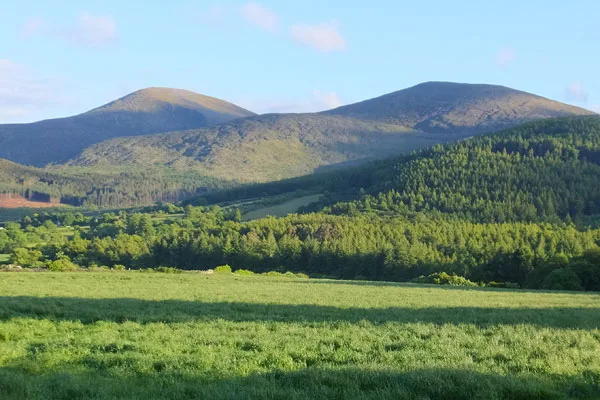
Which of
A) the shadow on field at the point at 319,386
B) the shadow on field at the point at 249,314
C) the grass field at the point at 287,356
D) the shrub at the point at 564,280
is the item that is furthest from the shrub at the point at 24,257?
the shadow on field at the point at 319,386

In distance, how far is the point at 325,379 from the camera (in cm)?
1163

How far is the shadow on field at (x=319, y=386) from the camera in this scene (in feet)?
35.2

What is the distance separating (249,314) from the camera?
89.3 ft

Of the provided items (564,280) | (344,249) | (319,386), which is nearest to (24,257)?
(344,249)

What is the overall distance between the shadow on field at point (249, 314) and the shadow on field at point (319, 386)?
448 inches

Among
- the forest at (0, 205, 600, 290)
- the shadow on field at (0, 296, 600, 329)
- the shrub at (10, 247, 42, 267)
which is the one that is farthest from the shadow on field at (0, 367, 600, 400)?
the shrub at (10, 247, 42, 267)

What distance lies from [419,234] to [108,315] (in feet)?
364

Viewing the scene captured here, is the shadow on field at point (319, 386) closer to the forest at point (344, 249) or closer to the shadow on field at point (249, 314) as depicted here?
the shadow on field at point (249, 314)

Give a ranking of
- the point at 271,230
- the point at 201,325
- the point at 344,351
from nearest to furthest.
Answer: the point at 344,351, the point at 201,325, the point at 271,230

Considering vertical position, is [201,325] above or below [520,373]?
below

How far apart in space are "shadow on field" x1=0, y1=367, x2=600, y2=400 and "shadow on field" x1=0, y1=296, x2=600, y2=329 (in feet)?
37.3

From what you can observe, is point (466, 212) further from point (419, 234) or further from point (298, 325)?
point (298, 325)

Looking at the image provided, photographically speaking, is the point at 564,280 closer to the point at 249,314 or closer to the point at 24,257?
the point at 249,314

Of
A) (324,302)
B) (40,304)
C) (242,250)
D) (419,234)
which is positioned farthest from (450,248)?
(40,304)
